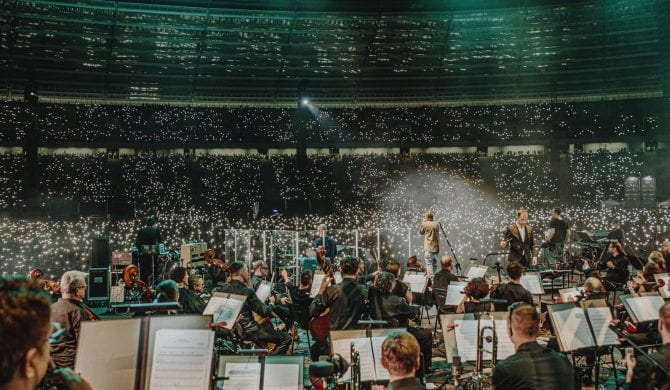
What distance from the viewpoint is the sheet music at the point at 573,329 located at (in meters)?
4.89

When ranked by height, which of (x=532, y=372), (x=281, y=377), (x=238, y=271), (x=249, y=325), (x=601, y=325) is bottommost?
(x=281, y=377)

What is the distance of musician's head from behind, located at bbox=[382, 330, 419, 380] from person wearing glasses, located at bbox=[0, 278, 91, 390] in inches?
68.0

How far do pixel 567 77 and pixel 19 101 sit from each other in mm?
22719

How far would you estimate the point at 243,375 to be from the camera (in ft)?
12.7

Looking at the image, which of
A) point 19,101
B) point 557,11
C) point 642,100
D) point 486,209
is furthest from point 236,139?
point 642,100

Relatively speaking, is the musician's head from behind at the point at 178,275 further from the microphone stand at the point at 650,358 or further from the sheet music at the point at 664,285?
the sheet music at the point at 664,285

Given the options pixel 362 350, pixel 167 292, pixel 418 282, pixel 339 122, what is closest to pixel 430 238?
pixel 418 282

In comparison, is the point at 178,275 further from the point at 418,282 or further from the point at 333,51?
the point at 333,51

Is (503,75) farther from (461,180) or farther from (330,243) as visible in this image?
(330,243)

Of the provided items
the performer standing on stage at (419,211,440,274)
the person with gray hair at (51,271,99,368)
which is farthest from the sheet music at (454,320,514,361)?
the performer standing on stage at (419,211,440,274)

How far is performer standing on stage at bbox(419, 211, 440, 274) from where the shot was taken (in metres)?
11.2

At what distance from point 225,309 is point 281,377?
84.4 inches

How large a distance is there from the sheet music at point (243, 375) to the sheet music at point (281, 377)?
64 mm

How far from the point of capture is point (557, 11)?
22.1 metres
